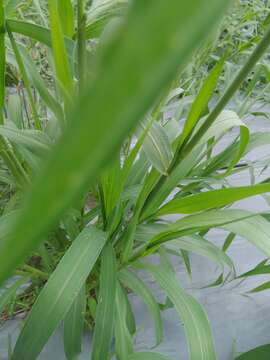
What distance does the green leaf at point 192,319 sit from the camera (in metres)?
0.50

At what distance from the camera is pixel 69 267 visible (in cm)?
50

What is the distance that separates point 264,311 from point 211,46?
58 cm

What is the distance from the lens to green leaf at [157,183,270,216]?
0.48 metres

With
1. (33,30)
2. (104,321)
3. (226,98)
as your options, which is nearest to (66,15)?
(33,30)

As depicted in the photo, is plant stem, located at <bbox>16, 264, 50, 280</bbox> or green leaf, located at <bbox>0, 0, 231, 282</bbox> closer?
green leaf, located at <bbox>0, 0, 231, 282</bbox>

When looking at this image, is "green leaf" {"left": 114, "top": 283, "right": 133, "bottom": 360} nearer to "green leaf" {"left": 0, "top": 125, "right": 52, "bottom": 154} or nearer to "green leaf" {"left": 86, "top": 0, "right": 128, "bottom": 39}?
"green leaf" {"left": 0, "top": 125, "right": 52, "bottom": 154}

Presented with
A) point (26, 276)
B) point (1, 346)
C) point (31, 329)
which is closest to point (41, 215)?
point (31, 329)

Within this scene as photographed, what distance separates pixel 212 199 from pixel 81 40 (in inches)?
9.9

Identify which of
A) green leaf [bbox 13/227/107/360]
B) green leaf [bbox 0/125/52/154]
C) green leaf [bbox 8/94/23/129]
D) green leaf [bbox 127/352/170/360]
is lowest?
green leaf [bbox 127/352/170/360]

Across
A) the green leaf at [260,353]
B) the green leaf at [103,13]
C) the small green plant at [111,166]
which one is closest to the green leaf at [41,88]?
the small green plant at [111,166]

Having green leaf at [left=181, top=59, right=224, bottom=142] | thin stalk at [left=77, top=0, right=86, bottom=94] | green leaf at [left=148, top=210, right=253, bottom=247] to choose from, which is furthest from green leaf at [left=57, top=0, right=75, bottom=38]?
green leaf at [left=148, top=210, right=253, bottom=247]

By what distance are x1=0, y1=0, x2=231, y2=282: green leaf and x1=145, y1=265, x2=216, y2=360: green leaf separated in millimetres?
469

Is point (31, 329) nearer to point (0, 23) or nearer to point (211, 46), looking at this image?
point (0, 23)

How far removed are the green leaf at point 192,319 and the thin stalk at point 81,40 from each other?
296 millimetres
